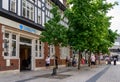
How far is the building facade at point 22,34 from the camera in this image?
→ 28.5m

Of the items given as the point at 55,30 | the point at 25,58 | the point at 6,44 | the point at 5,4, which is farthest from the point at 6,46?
the point at 25,58

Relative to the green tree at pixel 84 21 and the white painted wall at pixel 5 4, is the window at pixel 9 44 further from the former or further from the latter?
the green tree at pixel 84 21

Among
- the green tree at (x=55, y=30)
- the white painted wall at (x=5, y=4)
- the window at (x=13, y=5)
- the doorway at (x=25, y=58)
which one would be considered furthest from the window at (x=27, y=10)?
the green tree at (x=55, y=30)

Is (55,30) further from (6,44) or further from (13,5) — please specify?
(13,5)

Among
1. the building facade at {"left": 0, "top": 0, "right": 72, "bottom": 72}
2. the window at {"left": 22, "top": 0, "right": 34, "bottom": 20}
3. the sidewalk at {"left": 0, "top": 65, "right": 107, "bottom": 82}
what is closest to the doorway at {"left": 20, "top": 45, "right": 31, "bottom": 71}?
the building facade at {"left": 0, "top": 0, "right": 72, "bottom": 72}

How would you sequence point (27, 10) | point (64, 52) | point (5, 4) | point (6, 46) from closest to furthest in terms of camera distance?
1. point (5, 4)
2. point (6, 46)
3. point (27, 10)
4. point (64, 52)

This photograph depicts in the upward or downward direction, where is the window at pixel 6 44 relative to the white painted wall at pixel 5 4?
downward

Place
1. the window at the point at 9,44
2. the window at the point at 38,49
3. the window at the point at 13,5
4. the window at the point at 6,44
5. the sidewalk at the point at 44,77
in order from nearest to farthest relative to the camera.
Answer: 1. the sidewalk at the point at 44,77
2. the window at the point at 6,44
3. the window at the point at 9,44
4. the window at the point at 13,5
5. the window at the point at 38,49

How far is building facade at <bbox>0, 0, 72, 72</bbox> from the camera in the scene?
2853 centimetres

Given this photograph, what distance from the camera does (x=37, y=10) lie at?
38.6 metres

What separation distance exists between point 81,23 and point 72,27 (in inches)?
75.6

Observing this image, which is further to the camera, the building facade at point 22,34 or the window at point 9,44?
the window at point 9,44

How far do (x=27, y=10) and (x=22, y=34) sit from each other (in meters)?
3.37

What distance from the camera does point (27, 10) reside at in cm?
3506
